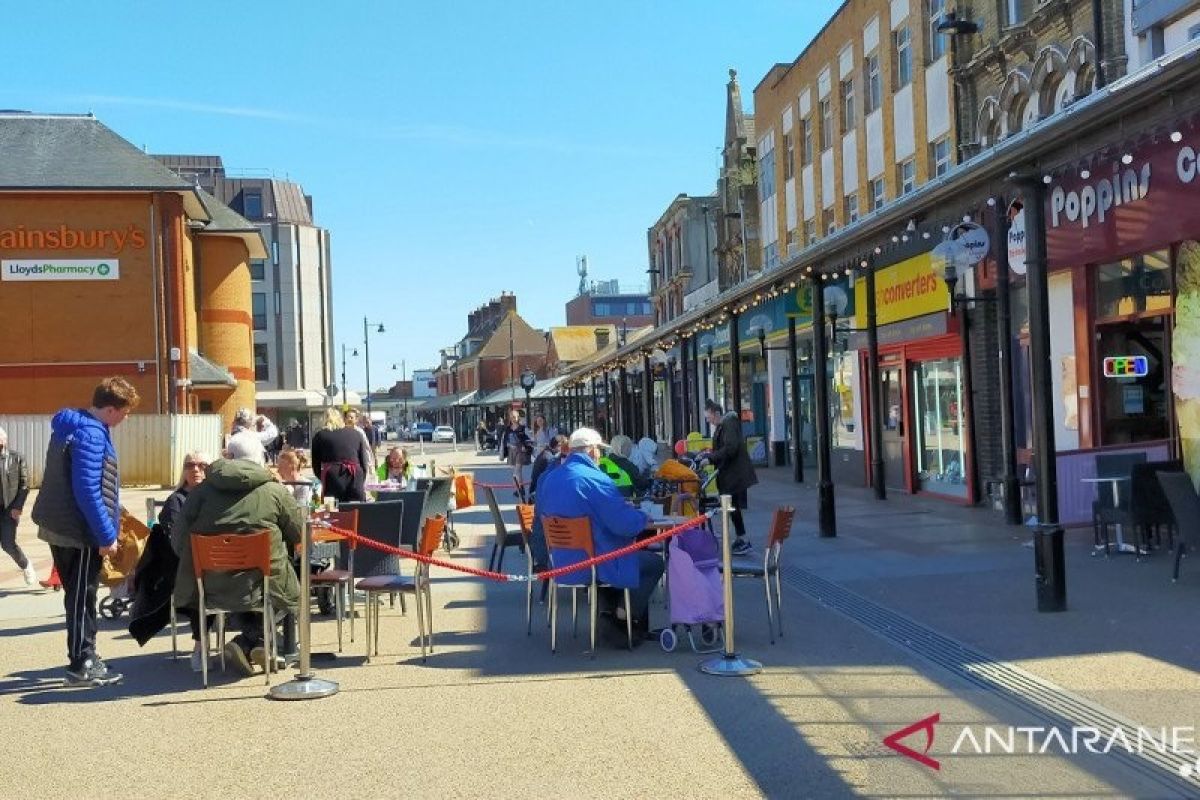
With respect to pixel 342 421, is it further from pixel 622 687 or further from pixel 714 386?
pixel 714 386

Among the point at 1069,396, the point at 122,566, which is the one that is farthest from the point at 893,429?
the point at 122,566

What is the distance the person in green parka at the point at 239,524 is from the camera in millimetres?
7086

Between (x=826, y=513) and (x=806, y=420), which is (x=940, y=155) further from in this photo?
(x=826, y=513)

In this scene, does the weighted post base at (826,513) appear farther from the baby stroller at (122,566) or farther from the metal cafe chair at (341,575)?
→ the baby stroller at (122,566)

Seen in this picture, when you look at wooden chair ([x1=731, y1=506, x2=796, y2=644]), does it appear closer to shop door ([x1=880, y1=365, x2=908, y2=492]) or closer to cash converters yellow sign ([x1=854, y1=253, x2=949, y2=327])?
cash converters yellow sign ([x1=854, y1=253, x2=949, y2=327])

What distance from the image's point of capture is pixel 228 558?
7000 mm

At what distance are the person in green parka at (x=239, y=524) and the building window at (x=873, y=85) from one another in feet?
61.2

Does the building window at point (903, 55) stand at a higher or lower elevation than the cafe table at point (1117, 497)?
higher

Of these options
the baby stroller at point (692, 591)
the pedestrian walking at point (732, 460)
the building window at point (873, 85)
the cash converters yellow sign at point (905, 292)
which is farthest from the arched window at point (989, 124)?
the baby stroller at point (692, 591)

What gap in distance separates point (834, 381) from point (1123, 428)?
992cm

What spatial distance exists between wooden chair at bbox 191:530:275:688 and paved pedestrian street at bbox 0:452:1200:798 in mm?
458

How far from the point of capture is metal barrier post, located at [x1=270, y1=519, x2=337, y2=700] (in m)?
6.71

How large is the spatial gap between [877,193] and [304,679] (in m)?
19.5

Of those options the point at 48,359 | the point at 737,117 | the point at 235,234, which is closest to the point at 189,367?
the point at 48,359
